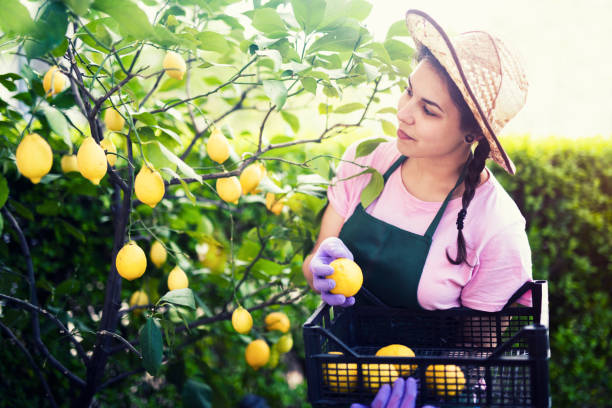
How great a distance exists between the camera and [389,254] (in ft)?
4.30

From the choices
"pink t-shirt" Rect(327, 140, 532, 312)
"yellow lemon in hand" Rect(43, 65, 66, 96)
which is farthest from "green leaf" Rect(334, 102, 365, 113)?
"yellow lemon in hand" Rect(43, 65, 66, 96)

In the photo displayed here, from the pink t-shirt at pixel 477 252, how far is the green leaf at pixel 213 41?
0.43 metres

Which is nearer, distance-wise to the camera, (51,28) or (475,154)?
(51,28)

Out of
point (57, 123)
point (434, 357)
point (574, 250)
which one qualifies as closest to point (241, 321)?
point (434, 357)

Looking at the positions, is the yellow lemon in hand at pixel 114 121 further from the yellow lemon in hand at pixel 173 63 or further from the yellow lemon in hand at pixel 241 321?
the yellow lemon in hand at pixel 241 321

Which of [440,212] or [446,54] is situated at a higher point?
[446,54]

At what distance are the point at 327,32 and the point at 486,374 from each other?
763mm

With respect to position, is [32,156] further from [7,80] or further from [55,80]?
[7,80]

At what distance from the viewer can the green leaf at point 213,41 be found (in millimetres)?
1036

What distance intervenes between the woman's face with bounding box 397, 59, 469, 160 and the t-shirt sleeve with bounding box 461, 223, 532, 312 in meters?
0.27

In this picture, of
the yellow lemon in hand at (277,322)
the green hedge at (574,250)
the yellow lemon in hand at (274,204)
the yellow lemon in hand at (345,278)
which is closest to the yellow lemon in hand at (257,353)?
the yellow lemon in hand at (277,322)

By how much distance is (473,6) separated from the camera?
9.55m

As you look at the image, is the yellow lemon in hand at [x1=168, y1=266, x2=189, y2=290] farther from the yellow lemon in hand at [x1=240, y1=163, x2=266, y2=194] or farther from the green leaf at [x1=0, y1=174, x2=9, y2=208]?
the green leaf at [x1=0, y1=174, x2=9, y2=208]

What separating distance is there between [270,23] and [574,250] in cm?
214
